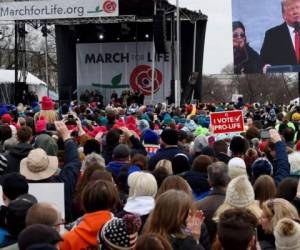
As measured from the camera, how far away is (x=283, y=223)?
378 centimetres

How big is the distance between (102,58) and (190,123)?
21703 mm

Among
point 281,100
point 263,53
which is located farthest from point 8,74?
point 281,100

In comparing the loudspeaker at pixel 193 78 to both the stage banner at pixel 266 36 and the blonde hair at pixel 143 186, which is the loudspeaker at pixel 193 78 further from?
the blonde hair at pixel 143 186

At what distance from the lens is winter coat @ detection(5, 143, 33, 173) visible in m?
7.18

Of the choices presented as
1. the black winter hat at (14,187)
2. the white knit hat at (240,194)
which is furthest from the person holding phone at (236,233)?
the black winter hat at (14,187)

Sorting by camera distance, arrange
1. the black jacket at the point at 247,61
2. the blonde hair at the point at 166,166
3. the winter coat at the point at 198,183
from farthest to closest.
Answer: the black jacket at the point at 247,61
the blonde hair at the point at 166,166
the winter coat at the point at 198,183

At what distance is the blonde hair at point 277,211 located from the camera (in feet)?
14.7

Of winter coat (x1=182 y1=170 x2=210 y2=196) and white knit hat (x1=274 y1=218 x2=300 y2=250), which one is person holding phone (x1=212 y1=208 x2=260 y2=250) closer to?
white knit hat (x1=274 y1=218 x2=300 y2=250)

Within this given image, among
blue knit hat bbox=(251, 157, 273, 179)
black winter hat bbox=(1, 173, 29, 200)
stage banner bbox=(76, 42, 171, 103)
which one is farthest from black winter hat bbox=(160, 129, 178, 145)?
stage banner bbox=(76, 42, 171, 103)

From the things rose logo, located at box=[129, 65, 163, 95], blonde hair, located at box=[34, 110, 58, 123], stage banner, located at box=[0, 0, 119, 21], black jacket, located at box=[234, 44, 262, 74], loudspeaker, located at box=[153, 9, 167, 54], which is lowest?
blonde hair, located at box=[34, 110, 58, 123]

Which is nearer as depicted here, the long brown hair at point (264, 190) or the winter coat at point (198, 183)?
the long brown hair at point (264, 190)

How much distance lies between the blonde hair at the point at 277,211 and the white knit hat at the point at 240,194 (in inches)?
14.6

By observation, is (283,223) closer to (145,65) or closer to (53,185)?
(53,185)

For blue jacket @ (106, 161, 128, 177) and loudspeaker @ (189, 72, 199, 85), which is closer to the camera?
blue jacket @ (106, 161, 128, 177)
